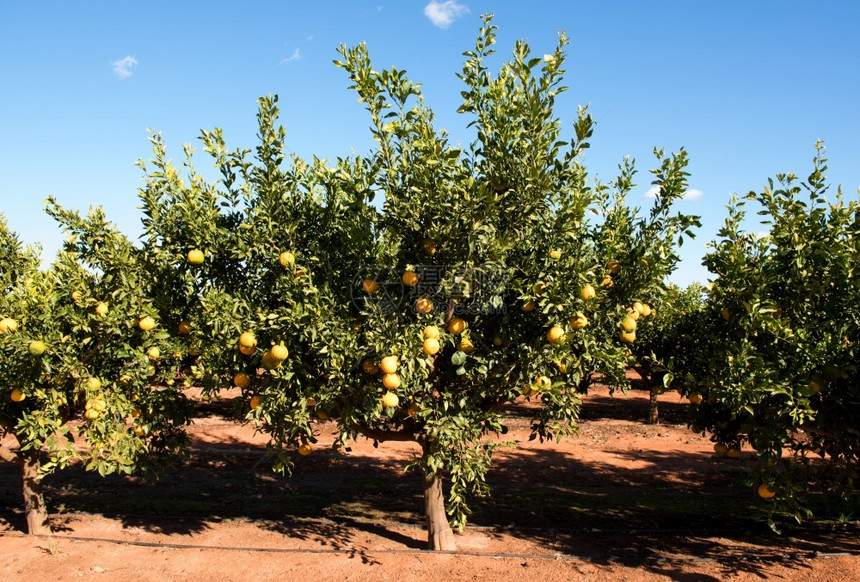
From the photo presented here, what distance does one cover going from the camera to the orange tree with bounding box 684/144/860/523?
18.8 feet

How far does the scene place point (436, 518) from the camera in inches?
301

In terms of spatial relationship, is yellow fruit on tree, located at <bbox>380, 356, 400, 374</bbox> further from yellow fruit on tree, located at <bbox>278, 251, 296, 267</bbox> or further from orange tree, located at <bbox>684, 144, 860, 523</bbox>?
orange tree, located at <bbox>684, 144, 860, 523</bbox>

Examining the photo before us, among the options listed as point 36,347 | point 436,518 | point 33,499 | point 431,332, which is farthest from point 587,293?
point 33,499

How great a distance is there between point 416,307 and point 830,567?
19.3ft

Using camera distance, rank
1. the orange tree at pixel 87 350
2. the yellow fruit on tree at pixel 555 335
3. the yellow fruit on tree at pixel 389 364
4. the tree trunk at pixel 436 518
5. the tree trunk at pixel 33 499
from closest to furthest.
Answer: the yellow fruit on tree at pixel 389 364 < the yellow fruit on tree at pixel 555 335 < the orange tree at pixel 87 350 < the tree trunk at pixel 436 518 < the tree trunk at pixel 33 499

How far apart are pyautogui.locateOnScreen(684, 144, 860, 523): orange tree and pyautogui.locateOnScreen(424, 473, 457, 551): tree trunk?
134 inches

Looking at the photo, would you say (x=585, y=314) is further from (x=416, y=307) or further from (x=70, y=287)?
(x=70, y=287)

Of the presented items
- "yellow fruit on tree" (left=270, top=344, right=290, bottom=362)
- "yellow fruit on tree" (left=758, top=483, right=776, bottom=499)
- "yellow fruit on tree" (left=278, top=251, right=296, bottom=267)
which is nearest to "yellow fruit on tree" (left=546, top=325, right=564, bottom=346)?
"yellow fruit on tree" (left=270, top=344, right=290, bottom=362)

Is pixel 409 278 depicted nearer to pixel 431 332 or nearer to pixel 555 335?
pixel 431 332

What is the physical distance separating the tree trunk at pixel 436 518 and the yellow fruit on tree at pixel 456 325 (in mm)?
2705

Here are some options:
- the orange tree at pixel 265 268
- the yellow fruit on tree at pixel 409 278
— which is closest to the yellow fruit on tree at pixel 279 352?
the orange tree at pixel 265 268

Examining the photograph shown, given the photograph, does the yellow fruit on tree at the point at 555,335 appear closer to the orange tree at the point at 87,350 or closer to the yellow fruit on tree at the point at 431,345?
the yellow fruit on tree at the point at 431,345

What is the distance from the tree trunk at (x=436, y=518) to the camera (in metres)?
7.58

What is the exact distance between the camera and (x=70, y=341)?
22.2ft
